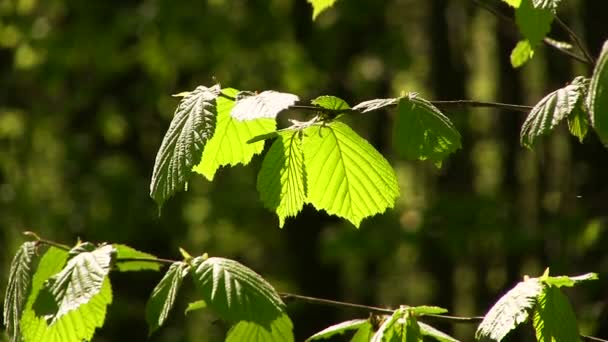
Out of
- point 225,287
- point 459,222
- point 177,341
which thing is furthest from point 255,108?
point 177,341

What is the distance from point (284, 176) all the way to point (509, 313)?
1.34ft

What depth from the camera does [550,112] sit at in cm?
160

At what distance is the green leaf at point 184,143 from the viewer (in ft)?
4.97

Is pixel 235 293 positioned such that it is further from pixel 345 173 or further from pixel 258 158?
pixel 258 158

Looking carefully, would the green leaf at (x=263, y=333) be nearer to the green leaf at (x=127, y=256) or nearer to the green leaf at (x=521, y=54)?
the green leaf at (x=127, y=256)

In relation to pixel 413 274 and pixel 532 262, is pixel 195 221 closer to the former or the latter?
pixel 532 262

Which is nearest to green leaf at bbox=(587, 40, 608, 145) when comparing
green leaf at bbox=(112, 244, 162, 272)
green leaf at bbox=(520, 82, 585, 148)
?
green leaf at bbox=(520, 82, 585, 148)

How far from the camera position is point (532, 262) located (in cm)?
806

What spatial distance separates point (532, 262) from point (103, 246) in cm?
668

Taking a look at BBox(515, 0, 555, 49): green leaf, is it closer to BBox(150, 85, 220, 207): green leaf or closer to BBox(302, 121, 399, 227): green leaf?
BBox(302, 121, 399, 227): green leaf

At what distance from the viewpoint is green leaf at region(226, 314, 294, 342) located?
1.84 metres

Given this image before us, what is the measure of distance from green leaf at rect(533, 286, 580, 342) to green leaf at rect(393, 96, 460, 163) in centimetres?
28

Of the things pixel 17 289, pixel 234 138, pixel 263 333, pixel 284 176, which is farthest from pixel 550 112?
pixel 17 289

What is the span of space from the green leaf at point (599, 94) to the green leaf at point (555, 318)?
373mm
